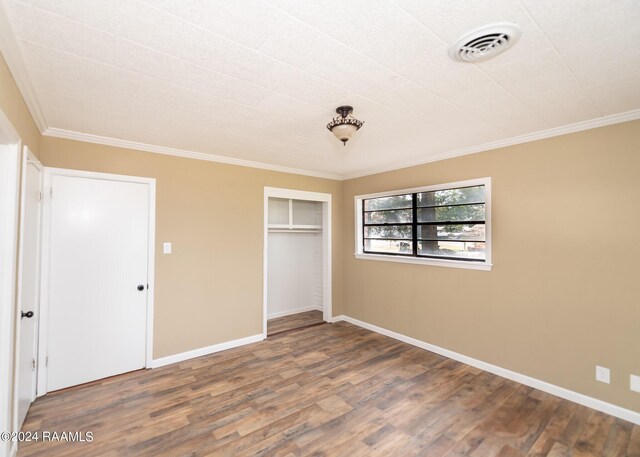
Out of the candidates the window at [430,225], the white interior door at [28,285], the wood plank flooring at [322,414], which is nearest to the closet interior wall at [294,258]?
the window at [430,225]

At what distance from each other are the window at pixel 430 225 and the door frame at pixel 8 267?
12.9ft

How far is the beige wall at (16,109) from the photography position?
5.23ft

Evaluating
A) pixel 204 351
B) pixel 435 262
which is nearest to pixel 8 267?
pixel 204 351

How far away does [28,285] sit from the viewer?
7.94 ft

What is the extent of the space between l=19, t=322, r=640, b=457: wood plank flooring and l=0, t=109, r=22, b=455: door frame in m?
0.57

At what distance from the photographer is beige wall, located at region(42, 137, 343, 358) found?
3246mm

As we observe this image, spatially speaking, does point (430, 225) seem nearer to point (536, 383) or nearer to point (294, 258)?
point (536, 383)

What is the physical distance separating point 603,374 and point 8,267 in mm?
4668

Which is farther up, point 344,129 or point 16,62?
point 16,62

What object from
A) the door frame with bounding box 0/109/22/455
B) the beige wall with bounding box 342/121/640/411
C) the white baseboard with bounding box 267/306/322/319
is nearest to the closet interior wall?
the white baseboard with bounding box 267/306/322/319

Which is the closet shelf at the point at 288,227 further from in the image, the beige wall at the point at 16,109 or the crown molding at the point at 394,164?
the beige wall at the point at 16,109

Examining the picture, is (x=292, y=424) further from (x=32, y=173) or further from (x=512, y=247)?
(x=32, y=173)

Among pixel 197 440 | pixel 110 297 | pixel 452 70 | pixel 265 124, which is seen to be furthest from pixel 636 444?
pixel 110 297

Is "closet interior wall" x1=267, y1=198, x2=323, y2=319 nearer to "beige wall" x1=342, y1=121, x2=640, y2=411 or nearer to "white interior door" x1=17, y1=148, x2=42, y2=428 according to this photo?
"beige wall" x1=342, y1=121, x2=640, y2=411
